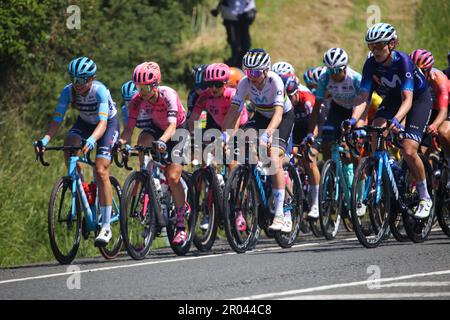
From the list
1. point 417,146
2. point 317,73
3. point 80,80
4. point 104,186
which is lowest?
point 104,186

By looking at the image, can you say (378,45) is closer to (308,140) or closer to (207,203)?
(308,140)

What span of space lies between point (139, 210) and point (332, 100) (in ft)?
12.2

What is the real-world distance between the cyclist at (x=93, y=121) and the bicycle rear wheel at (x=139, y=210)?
326 millimetres

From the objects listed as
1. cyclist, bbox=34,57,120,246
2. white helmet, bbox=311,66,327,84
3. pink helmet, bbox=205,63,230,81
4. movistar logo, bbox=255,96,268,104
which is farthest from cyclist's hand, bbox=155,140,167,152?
white helmet, bbox=311,66,327,84

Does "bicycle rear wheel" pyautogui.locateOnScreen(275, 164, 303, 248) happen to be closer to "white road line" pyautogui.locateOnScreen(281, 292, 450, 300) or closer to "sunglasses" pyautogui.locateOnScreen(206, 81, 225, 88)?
"sunglasses" pyautogui.locateOnScreen(206, 81, 225, 88)

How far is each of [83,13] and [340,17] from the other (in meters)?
9.65

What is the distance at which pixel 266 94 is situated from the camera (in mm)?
13312

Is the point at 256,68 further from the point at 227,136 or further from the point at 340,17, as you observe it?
the point at 340,17

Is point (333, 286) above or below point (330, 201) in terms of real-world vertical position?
below

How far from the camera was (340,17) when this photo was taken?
30.4m

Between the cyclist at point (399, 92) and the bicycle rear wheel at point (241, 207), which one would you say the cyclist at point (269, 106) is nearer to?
the bicycle rear wheel at point (241, 207)

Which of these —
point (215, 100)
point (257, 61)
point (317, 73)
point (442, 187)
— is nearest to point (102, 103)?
point (257, 61)

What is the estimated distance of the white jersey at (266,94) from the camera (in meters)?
13.2

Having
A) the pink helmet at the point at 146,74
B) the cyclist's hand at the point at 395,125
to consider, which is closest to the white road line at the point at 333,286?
the cyclist's hand at the point at 395,125
